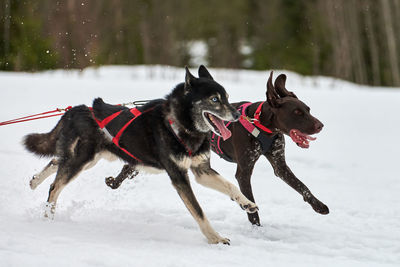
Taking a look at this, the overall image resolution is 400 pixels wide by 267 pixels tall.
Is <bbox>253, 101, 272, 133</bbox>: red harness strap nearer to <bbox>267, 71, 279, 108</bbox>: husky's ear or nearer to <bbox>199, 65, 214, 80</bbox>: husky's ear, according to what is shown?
<bbox>267, 71, 279, 108</bbox>: husky's ear

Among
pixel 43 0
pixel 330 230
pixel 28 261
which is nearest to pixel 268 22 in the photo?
pixel 43 0

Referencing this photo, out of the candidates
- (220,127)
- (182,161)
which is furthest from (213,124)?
(182,161)

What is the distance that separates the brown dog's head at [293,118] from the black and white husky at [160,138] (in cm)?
68

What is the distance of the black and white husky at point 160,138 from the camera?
133 inches

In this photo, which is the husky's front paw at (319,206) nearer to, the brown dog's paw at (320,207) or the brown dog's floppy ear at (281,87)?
the brown dog's paw at (320,207)

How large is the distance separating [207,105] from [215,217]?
1477mm

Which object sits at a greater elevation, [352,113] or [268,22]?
[268,22]

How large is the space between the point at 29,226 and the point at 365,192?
451 cm

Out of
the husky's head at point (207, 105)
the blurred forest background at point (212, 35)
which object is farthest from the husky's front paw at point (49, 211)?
the blurred forest background at point (212, 35)

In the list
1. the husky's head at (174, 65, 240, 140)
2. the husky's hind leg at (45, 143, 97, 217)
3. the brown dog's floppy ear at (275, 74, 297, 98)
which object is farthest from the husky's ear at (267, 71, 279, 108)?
the husky's hind leg at (45, 143, 97, 217)

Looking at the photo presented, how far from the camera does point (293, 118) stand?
3.80 meters

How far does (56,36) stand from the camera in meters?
16.8

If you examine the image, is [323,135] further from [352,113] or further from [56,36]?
[56,36]

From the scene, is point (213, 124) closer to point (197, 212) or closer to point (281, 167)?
point (197, 212)
